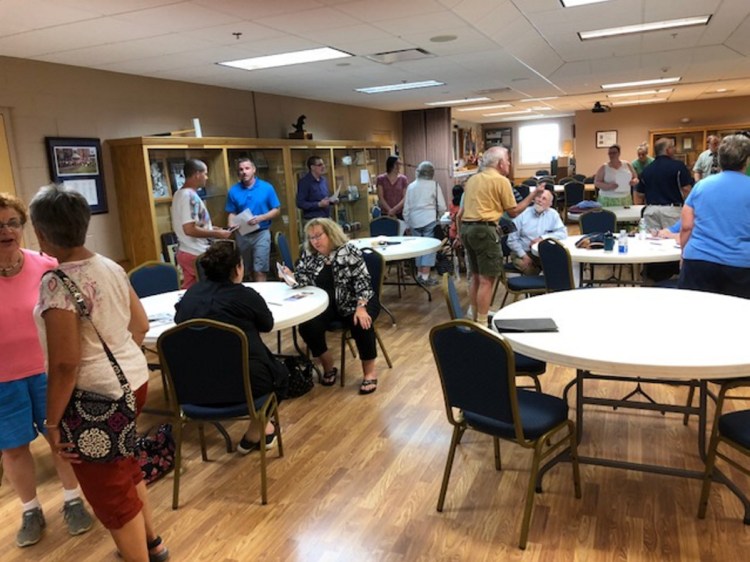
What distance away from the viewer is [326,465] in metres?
2.92

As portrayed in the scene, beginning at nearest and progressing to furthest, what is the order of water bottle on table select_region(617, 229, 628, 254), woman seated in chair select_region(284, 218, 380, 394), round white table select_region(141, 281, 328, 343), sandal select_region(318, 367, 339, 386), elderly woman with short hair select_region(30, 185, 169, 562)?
elderly woman with short hair select_region(30, 185, 169, 562) → round white table select_region(141, 281, 328, 343) → woman seated in chair select_region(284, 218, 380, 394) → sandal select_region(318, 367, 339, 386) → water bottle on table select_region(617, 229, 628, 254)

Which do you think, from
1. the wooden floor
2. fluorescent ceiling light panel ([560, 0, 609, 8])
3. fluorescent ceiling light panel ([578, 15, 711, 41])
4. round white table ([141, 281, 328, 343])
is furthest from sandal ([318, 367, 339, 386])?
fluorescent ceiling light panel ([578, 15, 711, 41])

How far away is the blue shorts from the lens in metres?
2.35

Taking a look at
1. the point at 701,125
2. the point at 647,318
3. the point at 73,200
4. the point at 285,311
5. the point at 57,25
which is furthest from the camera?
the point at 701,125

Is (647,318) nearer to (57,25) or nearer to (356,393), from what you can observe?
(356,393)

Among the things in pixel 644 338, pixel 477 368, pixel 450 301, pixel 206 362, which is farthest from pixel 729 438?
pixel 206 362

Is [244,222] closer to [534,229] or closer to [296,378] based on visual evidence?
[296,378]

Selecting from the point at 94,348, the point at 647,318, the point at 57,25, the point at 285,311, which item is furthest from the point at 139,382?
the point at 57,25

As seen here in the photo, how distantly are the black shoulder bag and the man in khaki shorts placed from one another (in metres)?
3.30

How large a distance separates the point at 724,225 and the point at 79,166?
4749 mm

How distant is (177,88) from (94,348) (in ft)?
15.6

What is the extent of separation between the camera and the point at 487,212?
4648 mm

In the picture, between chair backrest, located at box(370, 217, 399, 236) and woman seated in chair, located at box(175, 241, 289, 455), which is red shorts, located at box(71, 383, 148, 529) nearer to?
woman seated in chair, located at box(175, 241, 289, 455)

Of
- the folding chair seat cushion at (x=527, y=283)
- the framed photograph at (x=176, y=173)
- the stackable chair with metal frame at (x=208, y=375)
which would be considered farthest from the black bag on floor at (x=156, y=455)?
the framed photograph at (x=176, y=173)
